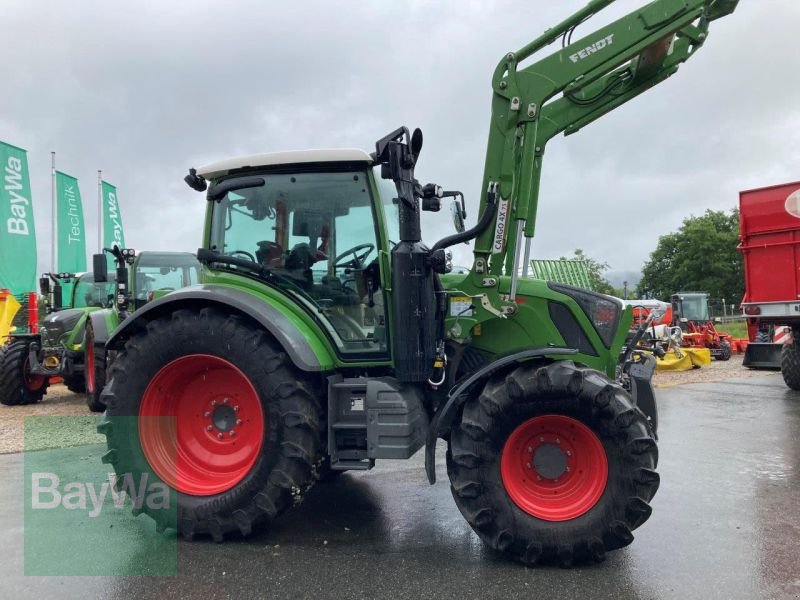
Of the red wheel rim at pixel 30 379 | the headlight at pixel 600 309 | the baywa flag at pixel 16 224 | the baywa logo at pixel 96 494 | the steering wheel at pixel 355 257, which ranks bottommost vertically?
the baywa logo at pixel 96 494

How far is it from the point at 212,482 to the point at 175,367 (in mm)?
785

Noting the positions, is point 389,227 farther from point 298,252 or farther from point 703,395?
point 703,395

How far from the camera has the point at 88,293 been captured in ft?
38.3

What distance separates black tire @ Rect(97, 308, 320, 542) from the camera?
373 centimetres

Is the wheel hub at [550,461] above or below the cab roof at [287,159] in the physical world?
below

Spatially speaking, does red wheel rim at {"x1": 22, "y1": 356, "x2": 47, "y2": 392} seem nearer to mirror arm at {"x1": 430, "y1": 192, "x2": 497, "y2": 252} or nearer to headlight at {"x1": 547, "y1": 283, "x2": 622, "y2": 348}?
mirror arm at {"x1": 430, "y1": 192, "x2": 497, "y2": 252}

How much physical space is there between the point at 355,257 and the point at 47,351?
8.75m

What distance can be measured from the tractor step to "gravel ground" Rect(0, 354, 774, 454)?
176 inches

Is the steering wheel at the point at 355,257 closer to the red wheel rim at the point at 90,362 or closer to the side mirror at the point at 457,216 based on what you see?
the side mirror at the point at 457,216

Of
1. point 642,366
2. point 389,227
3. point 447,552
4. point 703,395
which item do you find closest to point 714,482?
point 642,366

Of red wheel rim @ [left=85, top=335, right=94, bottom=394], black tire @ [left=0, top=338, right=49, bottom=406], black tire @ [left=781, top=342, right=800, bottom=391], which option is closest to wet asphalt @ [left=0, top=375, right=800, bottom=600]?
red wheel rim @ [left=85, top=335, right=94, bottom=394]

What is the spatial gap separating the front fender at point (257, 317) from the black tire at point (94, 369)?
5.05 meters

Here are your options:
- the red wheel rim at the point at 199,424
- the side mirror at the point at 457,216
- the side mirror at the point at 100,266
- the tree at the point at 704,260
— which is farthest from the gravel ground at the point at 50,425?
the tree at the point at 704,260

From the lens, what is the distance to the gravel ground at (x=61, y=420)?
23.5ft
